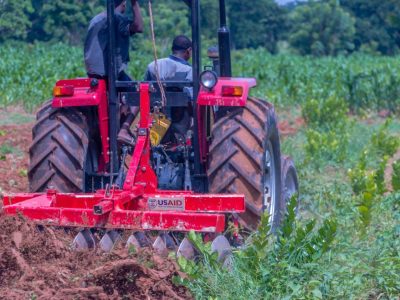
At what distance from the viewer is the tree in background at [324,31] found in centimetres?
6372

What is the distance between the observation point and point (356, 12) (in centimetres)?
7688

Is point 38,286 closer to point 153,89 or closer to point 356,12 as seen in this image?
point 153,89

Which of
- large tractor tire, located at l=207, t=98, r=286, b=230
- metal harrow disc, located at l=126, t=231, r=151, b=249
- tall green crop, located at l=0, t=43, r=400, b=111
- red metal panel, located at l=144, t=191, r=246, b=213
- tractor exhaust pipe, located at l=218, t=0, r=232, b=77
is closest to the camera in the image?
metal harrow disc, located at l=126, t=231, r=151, b=249

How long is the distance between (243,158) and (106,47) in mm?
1440

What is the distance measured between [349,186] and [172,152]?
3571 millimetres

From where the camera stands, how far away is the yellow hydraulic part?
6.18 meters

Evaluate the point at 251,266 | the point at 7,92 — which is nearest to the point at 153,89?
the point at 251,266

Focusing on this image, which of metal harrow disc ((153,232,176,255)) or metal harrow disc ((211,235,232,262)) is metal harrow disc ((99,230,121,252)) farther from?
metal harrow disc ((211,235,232,262))

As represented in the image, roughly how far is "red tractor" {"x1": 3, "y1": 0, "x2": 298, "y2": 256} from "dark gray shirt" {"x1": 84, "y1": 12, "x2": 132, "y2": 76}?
14cm

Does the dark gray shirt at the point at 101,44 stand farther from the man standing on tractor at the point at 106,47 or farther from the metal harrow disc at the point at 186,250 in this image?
the metal harrow disc at the point at 186,250

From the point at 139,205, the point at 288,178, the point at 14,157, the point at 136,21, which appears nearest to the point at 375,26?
the point at 14,157

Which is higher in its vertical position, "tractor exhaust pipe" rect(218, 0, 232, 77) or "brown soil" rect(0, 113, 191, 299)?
"tractor exhaust pipe" rect(218, 0, 232, 77)

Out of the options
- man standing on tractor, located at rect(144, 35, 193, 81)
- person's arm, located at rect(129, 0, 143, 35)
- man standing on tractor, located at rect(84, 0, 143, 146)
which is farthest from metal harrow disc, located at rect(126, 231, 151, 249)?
person's arm, located at rect(129, 0, 143, 35)

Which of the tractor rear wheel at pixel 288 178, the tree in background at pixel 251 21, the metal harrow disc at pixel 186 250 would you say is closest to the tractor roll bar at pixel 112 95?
the metal harrow disc at pixel 186 250
